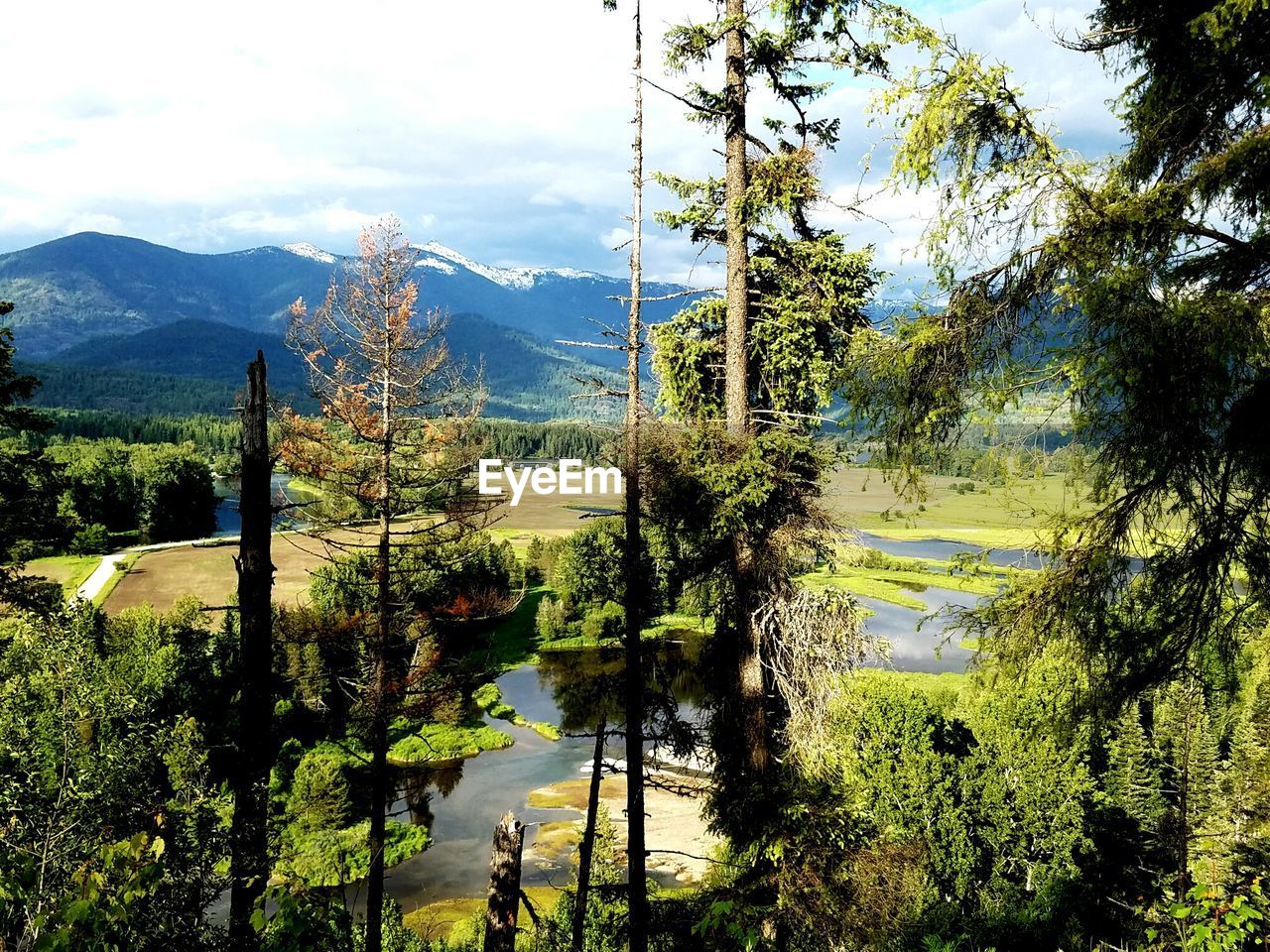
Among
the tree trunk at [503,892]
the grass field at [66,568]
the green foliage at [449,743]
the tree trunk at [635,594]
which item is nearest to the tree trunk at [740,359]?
the tree trunk at [635,594]

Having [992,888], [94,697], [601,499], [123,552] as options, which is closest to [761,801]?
[94,697]

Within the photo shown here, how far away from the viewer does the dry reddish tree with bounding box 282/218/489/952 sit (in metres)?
12.7

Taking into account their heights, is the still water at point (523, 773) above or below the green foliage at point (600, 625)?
below

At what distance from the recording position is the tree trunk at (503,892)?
25.9 feet

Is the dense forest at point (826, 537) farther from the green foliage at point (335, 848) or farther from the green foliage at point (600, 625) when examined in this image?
the green foliage at point (600, 625)

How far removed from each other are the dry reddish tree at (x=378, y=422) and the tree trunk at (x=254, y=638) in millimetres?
5989

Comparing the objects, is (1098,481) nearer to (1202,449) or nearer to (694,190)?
(1202,449)

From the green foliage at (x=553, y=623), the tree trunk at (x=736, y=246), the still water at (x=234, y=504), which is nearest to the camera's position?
the tree trunk at (x=736, y=246)

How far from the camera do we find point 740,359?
10281 millimetres

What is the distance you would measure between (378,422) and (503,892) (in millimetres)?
8260

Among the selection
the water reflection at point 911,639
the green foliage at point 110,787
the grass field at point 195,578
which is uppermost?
the green foliage at point 110,787

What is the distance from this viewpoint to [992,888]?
23000 millimetres

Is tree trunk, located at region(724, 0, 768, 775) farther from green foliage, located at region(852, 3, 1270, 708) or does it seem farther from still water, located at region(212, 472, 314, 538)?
still water, located at region(212, 472, 314, 538)

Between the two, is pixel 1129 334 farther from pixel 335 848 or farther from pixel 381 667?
pixel 335 848
